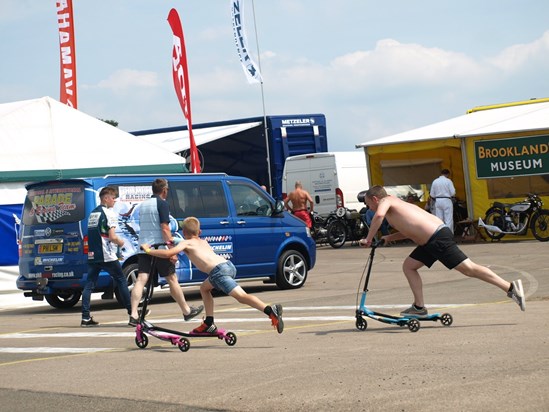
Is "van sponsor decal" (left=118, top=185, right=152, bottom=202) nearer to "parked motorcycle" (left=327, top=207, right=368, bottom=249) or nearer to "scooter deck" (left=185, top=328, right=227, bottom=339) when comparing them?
"scooter deck" (left=185, top=328, right=227, bottom=339)

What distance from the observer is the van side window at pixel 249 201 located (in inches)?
708

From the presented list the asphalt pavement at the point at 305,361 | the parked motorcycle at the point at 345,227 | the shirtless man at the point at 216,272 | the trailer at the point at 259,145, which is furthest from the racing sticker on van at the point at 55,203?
the trailer at the point at 259,145

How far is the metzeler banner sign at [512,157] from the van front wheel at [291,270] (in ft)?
32.4

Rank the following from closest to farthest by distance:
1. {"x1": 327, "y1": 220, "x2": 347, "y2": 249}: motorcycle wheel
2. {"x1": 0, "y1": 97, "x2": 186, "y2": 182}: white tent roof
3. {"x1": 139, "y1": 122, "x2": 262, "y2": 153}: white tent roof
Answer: {"x1": 0, "y1": 97, "x2": 186, "y2": 182}: white tent roof, {"x1": 327, "y1": 220, "x2": 347, "y2": 249}: motorcycle wheel, {"x1": 139, "y1": 122, "x2": 262, "y2": 153}: white tent roof

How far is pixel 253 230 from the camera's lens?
1802cm

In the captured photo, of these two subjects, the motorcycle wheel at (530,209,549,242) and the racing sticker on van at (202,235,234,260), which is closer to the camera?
the racing sticker on van at (202,235,234,260)

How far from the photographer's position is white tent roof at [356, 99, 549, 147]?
89.1ft

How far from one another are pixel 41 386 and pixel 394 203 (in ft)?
13.7

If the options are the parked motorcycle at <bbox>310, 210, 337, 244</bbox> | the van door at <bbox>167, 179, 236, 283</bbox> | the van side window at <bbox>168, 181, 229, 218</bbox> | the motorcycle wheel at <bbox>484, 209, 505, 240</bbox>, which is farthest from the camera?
the parked motorcycle at <bbox>310, 210, 337, 244</bbox>

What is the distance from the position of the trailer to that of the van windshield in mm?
16235

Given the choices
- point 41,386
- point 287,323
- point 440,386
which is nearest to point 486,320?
point 287,323

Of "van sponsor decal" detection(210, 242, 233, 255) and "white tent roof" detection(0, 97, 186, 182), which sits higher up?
"white tent roof" detection(0, 97, 186, 182)

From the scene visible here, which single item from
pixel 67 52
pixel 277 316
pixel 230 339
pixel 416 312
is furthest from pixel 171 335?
pixel 67 52

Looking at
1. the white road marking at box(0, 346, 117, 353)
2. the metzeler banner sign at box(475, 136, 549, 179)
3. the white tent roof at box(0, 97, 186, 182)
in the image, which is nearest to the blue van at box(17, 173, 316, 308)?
the white road marking at box(0, 346, 117, 353)
